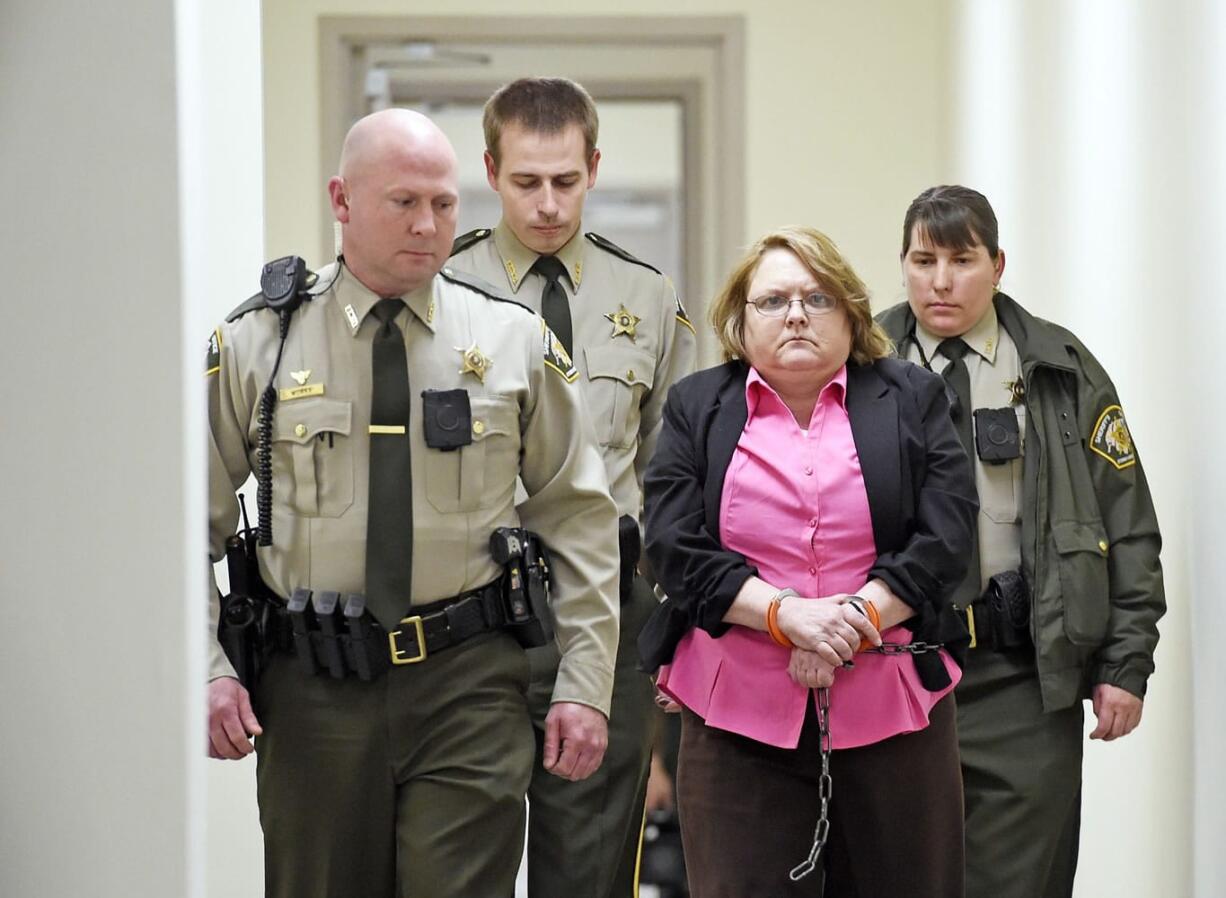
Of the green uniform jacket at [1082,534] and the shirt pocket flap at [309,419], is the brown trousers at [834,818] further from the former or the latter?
the shirt pocket flap at [309,419]

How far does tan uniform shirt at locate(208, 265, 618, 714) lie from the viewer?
2.67m

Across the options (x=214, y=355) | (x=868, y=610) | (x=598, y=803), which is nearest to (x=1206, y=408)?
(x=868, y=610)

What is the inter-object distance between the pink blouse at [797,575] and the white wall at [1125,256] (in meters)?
0.97

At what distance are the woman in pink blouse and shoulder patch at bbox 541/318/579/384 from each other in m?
0.22

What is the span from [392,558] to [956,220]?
1401mm

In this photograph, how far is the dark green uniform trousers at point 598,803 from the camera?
129 inches

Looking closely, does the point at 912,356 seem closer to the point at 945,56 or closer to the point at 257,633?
the point at 257,633

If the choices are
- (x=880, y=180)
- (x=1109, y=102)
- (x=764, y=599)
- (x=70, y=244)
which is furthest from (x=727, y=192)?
(x=70, y=244)

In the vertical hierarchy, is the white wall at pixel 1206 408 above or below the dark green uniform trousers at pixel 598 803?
above

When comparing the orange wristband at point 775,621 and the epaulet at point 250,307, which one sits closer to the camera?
the orange wristband at point 775,621

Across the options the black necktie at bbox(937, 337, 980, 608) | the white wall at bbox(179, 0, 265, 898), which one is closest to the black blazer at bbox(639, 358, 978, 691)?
the black necktie at bbox(937, 337, 980, 608)

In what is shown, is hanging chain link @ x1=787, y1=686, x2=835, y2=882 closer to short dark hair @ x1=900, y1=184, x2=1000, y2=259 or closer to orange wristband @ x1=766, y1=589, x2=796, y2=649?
orange wristband @ x1=766, y1=589, x2=796, y2=649

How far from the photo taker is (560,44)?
5.90 m

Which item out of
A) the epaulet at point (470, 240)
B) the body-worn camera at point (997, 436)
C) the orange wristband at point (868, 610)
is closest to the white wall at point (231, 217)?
the epaulet at point (470, 240)
